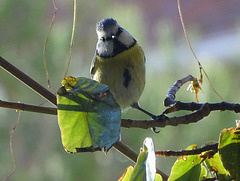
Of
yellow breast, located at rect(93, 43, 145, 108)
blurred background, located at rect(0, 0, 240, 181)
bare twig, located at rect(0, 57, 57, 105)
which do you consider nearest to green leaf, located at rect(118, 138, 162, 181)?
bare twig, located at rect(0, 57, 57, 105)

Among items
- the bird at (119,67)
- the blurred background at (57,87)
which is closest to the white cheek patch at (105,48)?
the bird at (119,67)

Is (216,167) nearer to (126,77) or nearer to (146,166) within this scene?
(146,166)

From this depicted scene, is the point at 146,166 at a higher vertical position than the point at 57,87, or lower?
higher

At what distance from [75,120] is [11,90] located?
1888 mm

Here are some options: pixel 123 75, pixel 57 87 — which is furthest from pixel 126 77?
pixel 57 87

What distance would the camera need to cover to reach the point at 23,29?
2.32 metres

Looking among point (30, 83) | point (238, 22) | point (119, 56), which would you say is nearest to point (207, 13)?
point (238, 22)

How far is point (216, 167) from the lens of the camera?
1.30 ft

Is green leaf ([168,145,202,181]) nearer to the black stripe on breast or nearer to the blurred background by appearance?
the black stripe on breast

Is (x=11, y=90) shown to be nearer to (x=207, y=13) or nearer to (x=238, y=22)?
(x=238, y=22)

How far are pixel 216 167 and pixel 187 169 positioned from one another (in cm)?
3

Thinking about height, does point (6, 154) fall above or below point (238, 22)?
below

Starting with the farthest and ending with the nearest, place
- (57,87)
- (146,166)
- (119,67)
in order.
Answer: (57,87) < (119,67) < (146,166)

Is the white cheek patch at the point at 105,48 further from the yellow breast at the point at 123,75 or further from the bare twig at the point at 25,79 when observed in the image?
the bare twig at the point at 25,79
